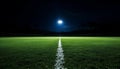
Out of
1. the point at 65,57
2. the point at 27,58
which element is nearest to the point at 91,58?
the point at 65,57

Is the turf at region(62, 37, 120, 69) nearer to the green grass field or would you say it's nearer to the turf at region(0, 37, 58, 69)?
the green grass field

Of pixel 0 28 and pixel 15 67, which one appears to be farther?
pixel 0 28

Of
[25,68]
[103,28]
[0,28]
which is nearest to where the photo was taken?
[25,68]

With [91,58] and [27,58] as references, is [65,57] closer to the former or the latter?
[91,58]

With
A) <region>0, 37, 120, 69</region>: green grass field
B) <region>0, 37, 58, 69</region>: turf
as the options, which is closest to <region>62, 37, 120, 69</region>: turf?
<region>0, 37, 120, 69</region>: green grass field

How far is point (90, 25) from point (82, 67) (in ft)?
265

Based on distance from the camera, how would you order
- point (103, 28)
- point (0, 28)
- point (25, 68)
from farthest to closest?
point (103, 28) < point (0, 28) < point (25, 68)

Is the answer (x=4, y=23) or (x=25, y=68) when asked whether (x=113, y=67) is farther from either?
(x=4, y=23)

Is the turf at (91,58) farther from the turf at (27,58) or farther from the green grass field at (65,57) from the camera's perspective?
the turf at (27,58)

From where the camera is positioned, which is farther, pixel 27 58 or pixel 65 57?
pixel 65 57

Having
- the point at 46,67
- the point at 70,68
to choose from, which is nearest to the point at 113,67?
the point at 70,68

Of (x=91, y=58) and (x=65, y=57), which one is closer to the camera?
(x=91, y=58)

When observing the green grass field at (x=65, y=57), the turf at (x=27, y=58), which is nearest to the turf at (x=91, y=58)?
the green grass field at (x=65, y=57)

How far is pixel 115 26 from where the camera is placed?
84562mm
